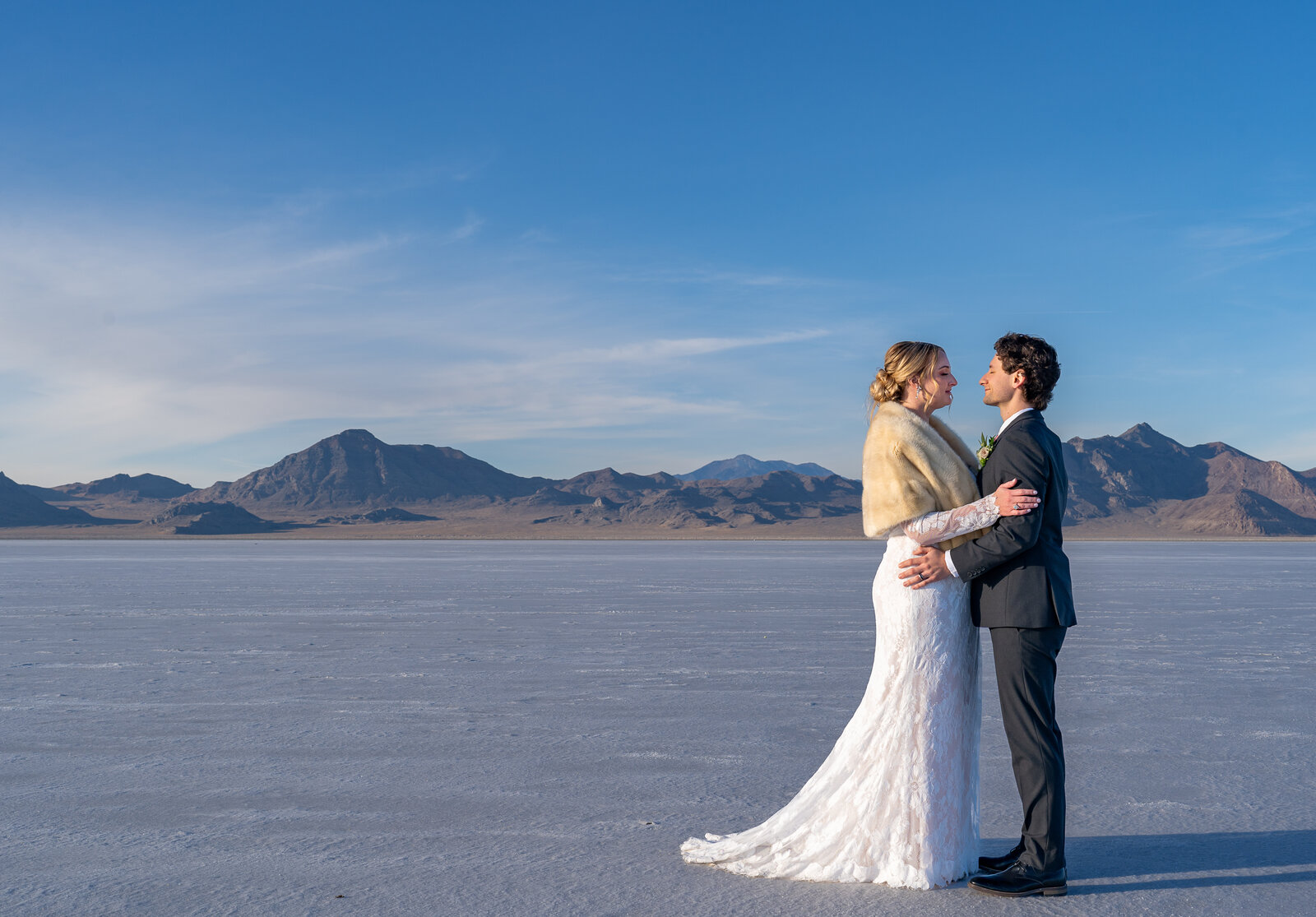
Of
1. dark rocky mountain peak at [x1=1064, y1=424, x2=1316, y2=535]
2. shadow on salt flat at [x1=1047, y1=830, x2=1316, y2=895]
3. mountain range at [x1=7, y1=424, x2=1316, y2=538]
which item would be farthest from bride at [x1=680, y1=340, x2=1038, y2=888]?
dark rocky mountain peak at [x1=1064, y1=424, x2=1316, y2=535]

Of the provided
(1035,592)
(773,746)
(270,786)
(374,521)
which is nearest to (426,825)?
(270,786)

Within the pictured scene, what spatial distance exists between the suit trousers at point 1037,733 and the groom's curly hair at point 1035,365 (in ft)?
2.70

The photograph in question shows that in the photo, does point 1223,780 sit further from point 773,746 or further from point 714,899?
point 714,899

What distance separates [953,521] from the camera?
3.67m

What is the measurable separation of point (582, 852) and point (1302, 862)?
281cm

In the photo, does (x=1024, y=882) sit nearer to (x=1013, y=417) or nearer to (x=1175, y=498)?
(x=1013, y=417)

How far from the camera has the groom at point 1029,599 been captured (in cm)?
367

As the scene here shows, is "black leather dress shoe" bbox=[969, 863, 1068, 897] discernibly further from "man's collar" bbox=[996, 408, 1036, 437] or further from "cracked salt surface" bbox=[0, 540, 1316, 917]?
"man's collar" bbox=[996, 408, 1036, 437]

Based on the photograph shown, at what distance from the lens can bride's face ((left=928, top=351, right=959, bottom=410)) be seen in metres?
3.83

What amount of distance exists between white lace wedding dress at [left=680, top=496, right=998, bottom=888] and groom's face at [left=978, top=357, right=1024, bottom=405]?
0.59 metres

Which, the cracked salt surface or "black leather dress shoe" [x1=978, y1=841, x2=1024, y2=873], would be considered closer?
the cracked salt surface

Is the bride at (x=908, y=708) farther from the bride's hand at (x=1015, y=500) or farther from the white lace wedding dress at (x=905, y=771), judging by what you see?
the bride's hand at (x=1015, y=500)

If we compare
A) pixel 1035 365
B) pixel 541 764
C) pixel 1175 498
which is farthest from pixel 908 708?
pixel 1175 498

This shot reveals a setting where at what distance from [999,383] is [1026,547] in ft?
2.06
